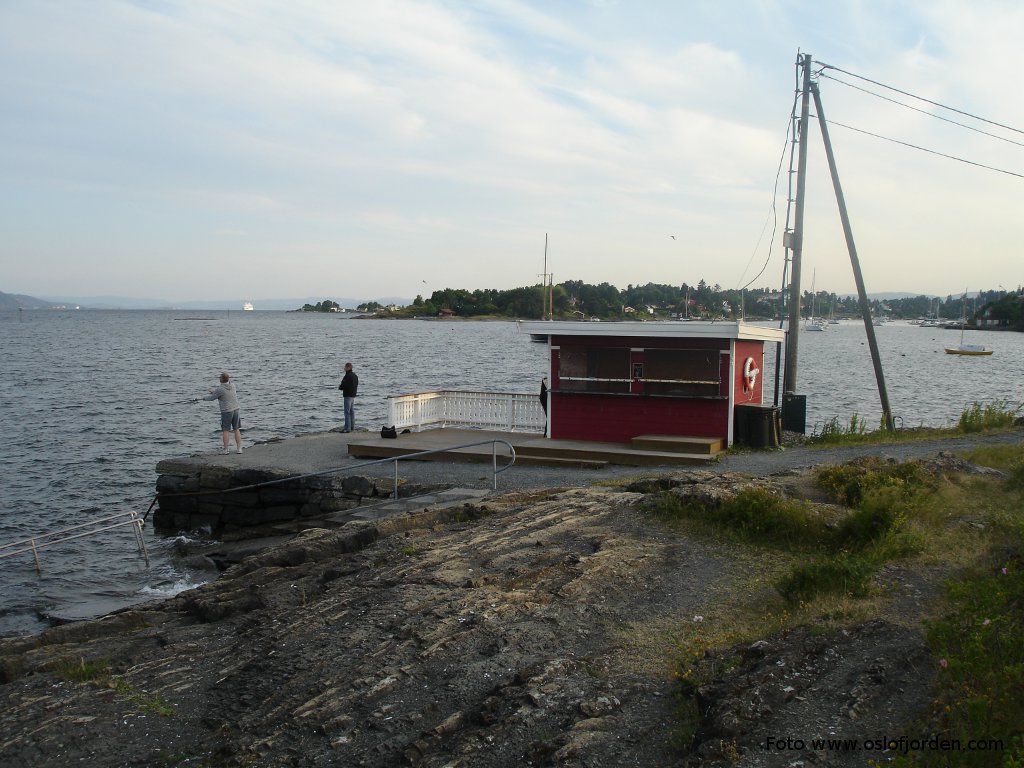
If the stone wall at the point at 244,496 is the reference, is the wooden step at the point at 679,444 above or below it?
above

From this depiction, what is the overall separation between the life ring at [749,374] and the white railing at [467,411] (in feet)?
14.9

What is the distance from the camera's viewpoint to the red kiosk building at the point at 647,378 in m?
18.1

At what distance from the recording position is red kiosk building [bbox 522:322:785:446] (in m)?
18.1

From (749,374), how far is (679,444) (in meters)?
2.69

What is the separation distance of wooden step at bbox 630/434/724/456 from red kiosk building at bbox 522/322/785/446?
1.28ft

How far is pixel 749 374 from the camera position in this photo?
19047mm

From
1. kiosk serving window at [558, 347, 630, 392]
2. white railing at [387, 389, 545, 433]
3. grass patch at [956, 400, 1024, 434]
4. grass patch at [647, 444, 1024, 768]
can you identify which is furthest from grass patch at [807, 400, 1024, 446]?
grass patch at [647, 444, 1024, 768]

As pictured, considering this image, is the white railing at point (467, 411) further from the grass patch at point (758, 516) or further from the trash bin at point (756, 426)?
the grass patch at point (758, 516)

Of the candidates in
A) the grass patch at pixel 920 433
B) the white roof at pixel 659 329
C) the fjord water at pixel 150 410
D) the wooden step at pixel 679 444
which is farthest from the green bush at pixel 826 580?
the grass patch at pixel 920 433

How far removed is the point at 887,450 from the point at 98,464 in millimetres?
22658

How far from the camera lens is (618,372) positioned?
1878cm

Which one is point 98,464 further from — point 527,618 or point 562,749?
point 562,749

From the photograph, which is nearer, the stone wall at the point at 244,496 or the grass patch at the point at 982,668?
the grass patch at the point at 982,668

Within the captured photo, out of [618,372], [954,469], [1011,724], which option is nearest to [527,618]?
[1011,724]
